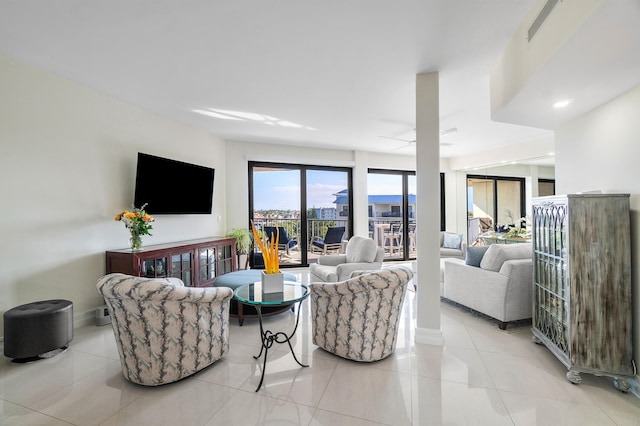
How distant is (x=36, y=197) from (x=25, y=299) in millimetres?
1004

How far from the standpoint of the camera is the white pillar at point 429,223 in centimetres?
283

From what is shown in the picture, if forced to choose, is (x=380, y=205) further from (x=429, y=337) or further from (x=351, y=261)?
(x=429, y=337)

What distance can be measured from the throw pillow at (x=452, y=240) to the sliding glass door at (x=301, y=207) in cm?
210

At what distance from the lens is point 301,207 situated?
21.0 ft

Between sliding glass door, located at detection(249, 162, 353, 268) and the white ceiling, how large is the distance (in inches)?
88.9

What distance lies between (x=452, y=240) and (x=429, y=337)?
3.58 metres

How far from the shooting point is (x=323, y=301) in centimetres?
255

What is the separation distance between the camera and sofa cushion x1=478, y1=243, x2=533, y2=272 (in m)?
3.30

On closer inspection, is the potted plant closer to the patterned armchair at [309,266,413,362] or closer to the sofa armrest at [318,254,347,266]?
the sofa armrest at [318,254,347,266]

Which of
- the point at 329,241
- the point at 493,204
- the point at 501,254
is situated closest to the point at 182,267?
the point at 329,241

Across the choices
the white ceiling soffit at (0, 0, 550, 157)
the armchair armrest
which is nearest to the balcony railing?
the armchair armrest

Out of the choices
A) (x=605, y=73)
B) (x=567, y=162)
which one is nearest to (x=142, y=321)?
(x=605, y=73)

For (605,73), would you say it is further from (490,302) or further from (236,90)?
(236,90)

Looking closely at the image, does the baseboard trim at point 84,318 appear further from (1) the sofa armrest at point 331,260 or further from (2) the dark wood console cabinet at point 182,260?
(1) the sofa armrest at point 331,260
